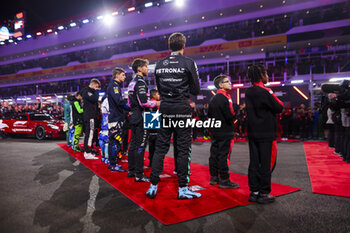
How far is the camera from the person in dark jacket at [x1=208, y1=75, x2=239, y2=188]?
3441mm

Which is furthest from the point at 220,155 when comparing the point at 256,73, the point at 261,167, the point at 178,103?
the point at 256,73

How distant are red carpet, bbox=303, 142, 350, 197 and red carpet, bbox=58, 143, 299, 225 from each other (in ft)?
1.77

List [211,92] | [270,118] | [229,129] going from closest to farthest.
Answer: [270,118] → [229,129] → [211,92]

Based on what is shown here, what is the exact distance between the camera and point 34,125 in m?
10.5

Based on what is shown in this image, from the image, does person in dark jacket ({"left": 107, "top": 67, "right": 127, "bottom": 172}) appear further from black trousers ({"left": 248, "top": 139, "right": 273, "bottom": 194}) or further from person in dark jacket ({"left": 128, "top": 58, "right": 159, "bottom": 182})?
black trousers ({"left": 248, "top": 139, "right": 273, "bottom": 194})

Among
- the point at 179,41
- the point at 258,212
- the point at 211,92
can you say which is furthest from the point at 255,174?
the point at 211,92

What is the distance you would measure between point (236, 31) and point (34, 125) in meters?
19.5

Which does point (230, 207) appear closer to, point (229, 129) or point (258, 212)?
point (258, 212)

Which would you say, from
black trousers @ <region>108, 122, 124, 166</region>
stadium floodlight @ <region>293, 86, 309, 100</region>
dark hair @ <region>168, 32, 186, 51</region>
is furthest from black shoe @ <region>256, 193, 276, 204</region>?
stadium floodlight @ <region>293, 86, 309, 100</region>

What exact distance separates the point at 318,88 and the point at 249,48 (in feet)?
25.3

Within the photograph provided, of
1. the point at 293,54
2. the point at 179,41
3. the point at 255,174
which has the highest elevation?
the point at 293,54

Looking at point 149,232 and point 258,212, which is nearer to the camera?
point 149,232

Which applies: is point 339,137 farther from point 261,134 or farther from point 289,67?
point 289,67

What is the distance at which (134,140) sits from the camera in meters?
3.89
